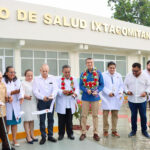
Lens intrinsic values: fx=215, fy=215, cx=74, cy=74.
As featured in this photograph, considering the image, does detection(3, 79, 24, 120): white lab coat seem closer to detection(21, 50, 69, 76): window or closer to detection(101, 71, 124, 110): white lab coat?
detection(101, 71, 124, 110): white lab coat

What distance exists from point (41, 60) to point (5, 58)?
2237 mm

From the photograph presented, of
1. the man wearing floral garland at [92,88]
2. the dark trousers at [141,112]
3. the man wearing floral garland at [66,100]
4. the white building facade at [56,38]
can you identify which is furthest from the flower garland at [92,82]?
the white building facade at [56,38]

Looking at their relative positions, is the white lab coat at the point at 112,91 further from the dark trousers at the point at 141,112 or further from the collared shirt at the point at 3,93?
the collared shirt at the point at 3,93

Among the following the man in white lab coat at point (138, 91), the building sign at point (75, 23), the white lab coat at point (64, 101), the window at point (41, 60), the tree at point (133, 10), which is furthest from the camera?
the tree at point (133, 10)

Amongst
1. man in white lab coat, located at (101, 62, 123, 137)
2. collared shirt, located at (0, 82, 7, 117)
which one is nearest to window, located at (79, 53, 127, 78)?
man in white lab coat, located at (101, 62, 123, 137)

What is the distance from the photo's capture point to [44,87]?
4.83 m

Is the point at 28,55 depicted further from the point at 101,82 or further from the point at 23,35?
the point at 101,82

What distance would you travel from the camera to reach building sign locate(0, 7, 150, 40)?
37.1 ft

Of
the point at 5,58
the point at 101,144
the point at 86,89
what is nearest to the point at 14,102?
the point at 86,89

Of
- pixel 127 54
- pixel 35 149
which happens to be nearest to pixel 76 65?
pixel 127 54

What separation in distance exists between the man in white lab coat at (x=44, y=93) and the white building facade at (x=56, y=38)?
688 cm

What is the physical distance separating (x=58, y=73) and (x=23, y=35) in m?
3.70

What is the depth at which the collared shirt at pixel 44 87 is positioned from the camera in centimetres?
477

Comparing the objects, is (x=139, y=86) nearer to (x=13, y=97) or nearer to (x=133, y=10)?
(x=13, y=97)
